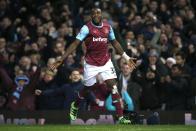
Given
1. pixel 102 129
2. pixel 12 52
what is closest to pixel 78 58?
pixel 12 52

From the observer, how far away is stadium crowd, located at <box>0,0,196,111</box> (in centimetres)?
1995

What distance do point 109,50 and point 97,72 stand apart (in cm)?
416

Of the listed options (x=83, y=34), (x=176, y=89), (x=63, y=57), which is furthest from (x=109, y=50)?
(x=63, y=57)

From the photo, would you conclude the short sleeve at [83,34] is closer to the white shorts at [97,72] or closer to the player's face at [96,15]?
the player's face at [96,15]

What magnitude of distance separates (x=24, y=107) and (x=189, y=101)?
439 cm

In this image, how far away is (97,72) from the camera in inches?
672

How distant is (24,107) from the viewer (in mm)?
20219

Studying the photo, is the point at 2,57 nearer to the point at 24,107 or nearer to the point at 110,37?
the point at 24,107

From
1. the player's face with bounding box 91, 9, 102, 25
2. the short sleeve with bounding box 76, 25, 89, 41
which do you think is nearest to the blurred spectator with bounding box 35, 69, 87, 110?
the short sleeve with bounding box 76, 25, 89, 41

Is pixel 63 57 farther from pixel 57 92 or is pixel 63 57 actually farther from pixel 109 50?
pixel 109 50

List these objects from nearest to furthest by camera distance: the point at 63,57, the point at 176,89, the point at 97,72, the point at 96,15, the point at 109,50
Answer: the point at 63,57 < the point at 96,15 < the point at 97,72 < the point at 176,89 < the point at 109,50

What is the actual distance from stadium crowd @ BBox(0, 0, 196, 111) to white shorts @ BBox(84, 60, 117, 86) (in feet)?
6.32

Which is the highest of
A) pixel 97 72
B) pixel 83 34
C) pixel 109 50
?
pixel 109 50

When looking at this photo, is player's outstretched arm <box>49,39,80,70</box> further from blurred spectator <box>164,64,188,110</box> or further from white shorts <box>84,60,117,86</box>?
blurred spectator <box>164,64,188,110</box>
